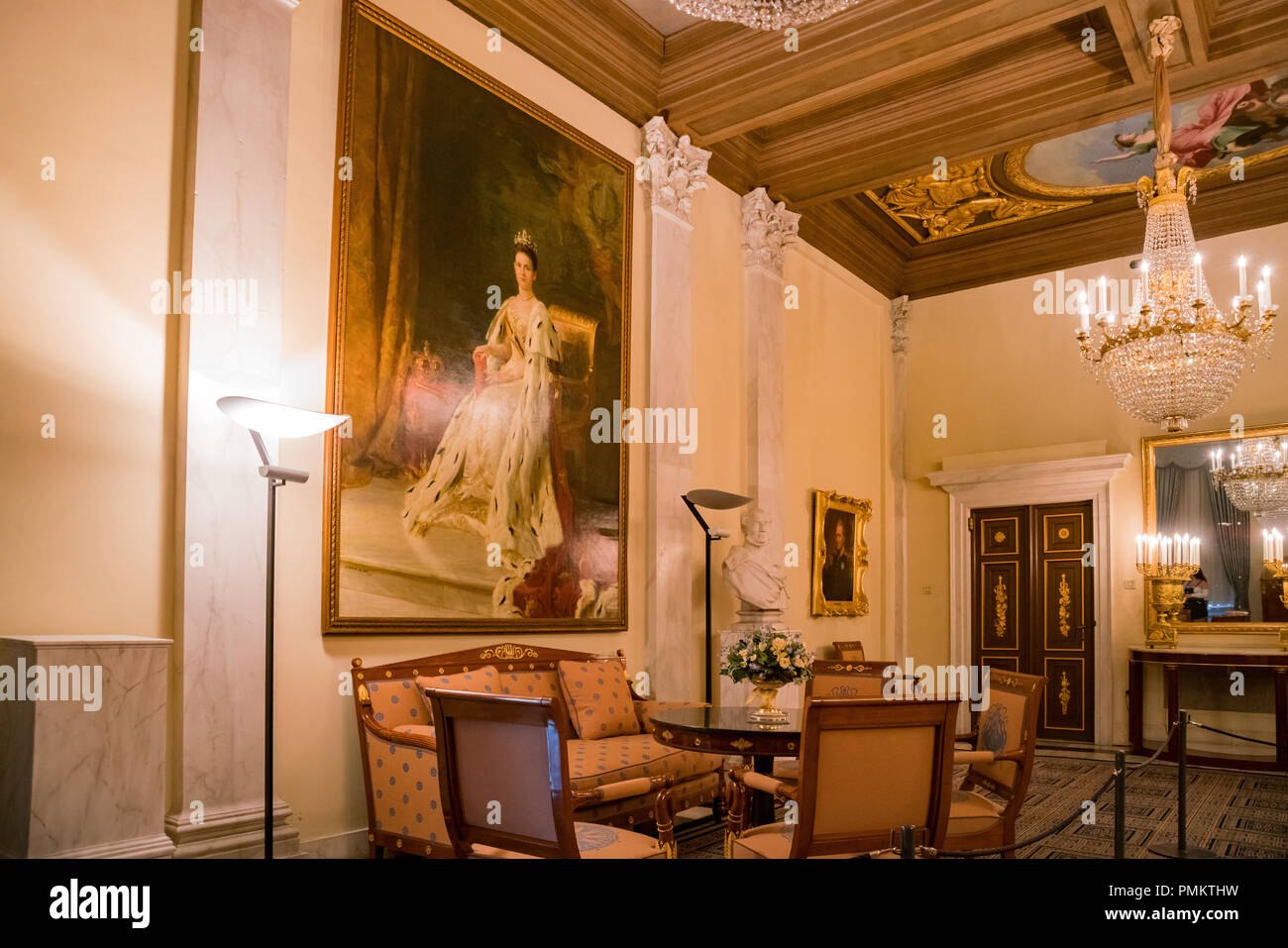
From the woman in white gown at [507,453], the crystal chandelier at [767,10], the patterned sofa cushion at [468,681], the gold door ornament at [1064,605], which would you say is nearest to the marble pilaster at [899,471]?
the gold door ornament at [1064,605]

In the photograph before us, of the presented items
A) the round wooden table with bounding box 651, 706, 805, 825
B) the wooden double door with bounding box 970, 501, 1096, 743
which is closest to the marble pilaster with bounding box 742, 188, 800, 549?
the wooden double door with bounding box 970, 501, 1096, 743

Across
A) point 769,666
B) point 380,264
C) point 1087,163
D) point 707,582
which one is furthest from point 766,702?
point 1087,163

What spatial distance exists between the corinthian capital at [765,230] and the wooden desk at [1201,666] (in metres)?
5.46

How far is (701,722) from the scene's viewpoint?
180 inches

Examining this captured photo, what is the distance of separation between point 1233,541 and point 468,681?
316 inches

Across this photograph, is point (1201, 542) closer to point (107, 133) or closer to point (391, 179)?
point (391, 179)

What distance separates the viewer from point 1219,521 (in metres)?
9.45

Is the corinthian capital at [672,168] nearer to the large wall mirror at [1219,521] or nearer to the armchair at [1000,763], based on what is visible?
the armchair at [1000,763]

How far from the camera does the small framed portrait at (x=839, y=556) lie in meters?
9.70

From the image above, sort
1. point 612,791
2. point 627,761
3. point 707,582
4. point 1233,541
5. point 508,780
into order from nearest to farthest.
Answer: point 508,780
point 612,791
point 627,761
point 707,582
point 1233,541

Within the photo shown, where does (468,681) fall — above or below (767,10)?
below

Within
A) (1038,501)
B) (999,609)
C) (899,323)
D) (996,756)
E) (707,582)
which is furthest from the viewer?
(899,323)

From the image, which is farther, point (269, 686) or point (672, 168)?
point (672, 168)

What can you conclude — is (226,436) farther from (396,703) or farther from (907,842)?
(907,842)
